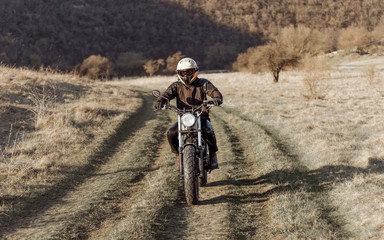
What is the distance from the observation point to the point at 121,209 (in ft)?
17.8

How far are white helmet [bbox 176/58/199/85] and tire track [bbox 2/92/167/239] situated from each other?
2523mm

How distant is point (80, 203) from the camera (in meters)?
5.70

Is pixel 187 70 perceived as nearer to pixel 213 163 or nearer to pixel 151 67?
pixel 213 163

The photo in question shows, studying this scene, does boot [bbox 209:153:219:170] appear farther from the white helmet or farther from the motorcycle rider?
the white helmet

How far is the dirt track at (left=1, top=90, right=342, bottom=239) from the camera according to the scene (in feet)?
15.2

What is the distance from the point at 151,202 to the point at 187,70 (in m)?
2.46

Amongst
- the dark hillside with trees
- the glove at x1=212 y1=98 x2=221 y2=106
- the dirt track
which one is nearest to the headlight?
the glove at x1=212 y1=98 x2=221 y2=106

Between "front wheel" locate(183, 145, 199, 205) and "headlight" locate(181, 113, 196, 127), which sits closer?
"front wheel" locate(183, 145, 199, 205)

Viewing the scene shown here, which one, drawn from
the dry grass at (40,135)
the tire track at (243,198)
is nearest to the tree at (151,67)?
the dry grass at (40,135)

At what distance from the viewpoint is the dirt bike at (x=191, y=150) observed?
5215 mm

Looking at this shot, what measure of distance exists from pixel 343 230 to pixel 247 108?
12.9m

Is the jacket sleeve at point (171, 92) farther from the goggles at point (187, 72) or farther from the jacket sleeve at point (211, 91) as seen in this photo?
the jacket sleeve at point (211, 91)

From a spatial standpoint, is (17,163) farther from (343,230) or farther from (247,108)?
(247,108)

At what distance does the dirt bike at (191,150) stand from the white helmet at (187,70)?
0.55 metres
